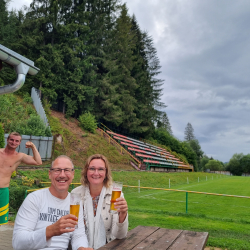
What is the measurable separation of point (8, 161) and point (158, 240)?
3.21 m

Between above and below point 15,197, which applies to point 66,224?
above

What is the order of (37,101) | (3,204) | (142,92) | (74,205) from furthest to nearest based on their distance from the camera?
(142,92) → (37,101) → (3,204) → (74,205)

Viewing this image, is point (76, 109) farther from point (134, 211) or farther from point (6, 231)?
point (6, 231)

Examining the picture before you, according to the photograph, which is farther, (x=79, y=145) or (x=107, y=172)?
(x=79, y=145)

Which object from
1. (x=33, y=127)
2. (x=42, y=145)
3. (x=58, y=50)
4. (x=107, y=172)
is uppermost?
(x=58, y=50)

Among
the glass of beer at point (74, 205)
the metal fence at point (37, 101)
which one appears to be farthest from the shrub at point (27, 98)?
the glass of beer at point (74, 205)

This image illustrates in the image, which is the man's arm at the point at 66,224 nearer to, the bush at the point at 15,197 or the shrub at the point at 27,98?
the bush at the point at 15,197

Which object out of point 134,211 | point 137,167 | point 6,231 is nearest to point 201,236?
point 6,231

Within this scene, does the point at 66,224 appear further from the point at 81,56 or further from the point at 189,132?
the point at 189,132

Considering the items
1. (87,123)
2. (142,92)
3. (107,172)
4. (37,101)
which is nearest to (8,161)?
(107,172)

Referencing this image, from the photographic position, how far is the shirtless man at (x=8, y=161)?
460 cm

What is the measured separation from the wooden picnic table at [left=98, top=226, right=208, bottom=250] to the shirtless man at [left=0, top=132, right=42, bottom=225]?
241 cm

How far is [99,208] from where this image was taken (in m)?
2.95

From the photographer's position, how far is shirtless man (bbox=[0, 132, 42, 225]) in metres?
4.60
